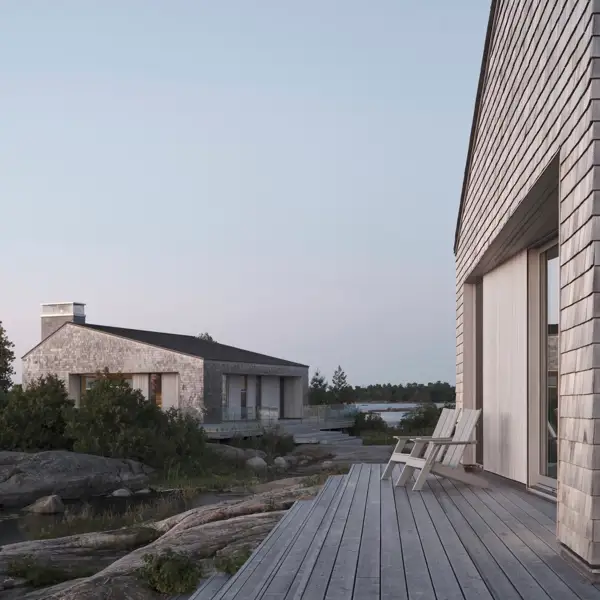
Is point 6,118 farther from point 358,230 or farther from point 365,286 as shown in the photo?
point 365,286

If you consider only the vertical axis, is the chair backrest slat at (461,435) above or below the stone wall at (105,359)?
below

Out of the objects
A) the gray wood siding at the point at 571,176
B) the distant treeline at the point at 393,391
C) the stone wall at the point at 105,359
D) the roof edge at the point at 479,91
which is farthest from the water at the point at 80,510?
the distant treeline at the point at 393,391

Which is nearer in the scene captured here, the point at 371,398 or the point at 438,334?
the point at 438,334

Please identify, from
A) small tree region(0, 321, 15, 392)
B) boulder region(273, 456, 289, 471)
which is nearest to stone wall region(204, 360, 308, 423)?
boulder region(273, 456, 289, 471)

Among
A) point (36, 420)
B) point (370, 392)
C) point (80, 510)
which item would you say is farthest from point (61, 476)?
point (370, 392)

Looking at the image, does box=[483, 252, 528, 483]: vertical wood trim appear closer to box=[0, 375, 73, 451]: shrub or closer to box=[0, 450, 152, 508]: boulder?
box=[0, 450, 152, 508]: boulder

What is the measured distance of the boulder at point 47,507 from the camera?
14.1 metres

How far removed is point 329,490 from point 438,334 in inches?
692

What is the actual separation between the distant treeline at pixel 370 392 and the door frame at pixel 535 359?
2826 centimetres

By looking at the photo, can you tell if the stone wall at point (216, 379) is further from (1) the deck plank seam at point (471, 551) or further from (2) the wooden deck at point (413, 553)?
(2) the wooden deck at point (413, 553)

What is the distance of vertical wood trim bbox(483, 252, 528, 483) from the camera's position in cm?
741

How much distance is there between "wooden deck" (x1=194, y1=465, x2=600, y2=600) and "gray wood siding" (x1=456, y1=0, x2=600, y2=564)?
0.35 meters

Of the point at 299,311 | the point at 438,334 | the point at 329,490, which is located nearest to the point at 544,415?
the point at 329,490

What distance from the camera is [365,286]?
85.6 ft
